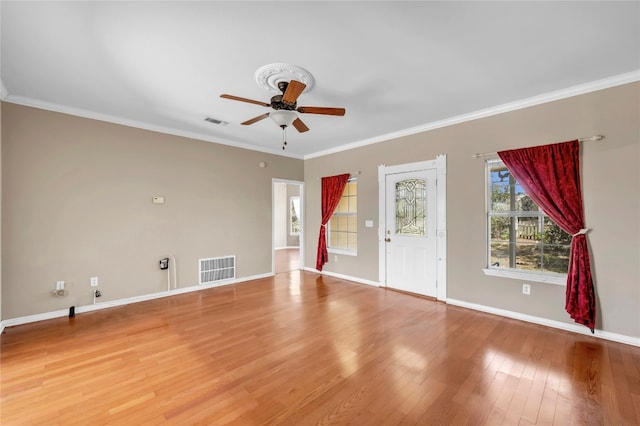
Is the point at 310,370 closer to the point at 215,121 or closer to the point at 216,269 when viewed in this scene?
the point at 216,269

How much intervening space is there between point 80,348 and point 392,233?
14.3 feet

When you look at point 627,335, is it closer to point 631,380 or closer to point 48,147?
point 631,380

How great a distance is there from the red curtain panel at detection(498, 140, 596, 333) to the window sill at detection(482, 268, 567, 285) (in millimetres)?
138

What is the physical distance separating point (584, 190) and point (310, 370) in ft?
11.5

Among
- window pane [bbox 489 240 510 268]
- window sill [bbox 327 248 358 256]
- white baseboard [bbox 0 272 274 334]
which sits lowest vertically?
white baseboard [bbox 0 272 274 334]

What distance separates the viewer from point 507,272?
3500 millimetres

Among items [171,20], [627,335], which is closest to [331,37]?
[171,20]

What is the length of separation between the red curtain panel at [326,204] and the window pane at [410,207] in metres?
1.34

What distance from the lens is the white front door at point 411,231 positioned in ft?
13.9

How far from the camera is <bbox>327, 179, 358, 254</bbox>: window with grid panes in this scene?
5520 millimetres

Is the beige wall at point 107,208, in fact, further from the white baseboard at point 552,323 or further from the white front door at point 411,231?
the white baseboard at point 552,323

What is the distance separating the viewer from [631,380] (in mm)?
2170

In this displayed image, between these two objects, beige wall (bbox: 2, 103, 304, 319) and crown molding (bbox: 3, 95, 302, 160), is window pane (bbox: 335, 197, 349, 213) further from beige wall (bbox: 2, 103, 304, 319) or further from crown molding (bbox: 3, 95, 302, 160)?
crown molding (bbox: 3, 95, 302, 160)

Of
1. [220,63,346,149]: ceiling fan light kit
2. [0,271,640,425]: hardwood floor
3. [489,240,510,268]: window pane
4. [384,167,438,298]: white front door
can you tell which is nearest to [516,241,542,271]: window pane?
[489,240,510,268]: window pane
